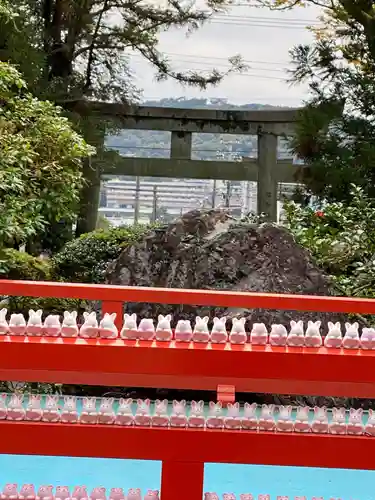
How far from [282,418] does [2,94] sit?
2.55 metres

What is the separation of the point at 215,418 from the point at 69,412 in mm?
353

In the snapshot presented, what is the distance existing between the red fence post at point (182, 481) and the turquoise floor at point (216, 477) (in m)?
0.64

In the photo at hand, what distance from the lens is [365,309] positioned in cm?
170

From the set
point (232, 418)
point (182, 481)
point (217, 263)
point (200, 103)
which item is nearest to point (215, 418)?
point (232, 418)

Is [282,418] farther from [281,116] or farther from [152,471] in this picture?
[281,116]

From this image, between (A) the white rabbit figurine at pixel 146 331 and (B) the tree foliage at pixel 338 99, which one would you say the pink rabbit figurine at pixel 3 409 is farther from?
(B) the tree foliage at pixel 338 99

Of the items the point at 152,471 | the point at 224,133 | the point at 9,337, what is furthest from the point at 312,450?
the point at 224,133

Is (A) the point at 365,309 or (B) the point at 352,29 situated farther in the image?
(B) the point at 352,29

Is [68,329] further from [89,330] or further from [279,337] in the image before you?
[279,337]

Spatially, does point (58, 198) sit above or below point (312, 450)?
above

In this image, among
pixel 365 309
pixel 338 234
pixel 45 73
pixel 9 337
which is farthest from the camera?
pixel 45 73

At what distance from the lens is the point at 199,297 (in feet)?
5.66

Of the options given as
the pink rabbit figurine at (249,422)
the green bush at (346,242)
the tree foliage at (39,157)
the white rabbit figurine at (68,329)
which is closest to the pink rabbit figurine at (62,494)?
the white rabbit figurine at (68,329)

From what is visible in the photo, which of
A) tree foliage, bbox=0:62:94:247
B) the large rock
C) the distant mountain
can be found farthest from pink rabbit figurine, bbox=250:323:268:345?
the distant mountain
